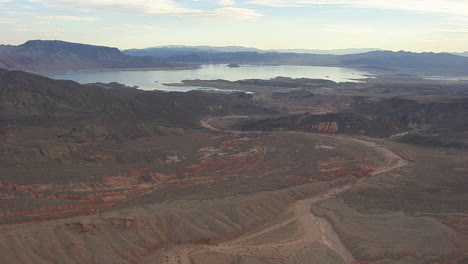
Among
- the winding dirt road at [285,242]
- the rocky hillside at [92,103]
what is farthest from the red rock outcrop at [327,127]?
the winding dirt road at [285,242]

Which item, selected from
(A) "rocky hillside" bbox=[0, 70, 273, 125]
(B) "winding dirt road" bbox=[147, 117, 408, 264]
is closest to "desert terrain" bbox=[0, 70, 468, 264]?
(B) "winding dirt road" bbox=[147, 117, 408, 264]

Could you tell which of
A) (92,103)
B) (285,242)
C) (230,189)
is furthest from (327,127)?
(285,242)

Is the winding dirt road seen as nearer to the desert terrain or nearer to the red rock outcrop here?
the desert terrain

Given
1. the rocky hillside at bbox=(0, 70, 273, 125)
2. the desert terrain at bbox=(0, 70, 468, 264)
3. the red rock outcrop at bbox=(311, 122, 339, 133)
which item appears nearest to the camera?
the desert terrain at bbox=(0, 70, 468, 264)

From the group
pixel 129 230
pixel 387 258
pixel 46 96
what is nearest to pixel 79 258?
pixel 129 230

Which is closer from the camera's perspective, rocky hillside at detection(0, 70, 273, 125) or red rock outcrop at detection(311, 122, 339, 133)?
red rock outcrop at detection(311, 122, 339, 133)

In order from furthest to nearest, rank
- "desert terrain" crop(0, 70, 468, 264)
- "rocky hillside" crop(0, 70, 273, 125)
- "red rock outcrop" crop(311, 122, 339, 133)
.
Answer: "rocky hillside" crop(0, 70, 273, 125)
"red rock outcrop" crop(311, 122, 339, 133)
"desert terrain" crop(0, 70, 468, 264)

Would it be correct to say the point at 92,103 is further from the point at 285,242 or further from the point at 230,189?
the point at 285,242

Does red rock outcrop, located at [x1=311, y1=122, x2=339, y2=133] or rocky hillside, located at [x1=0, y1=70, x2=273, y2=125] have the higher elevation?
rocky hillside, located at [x1=0, y1=70, x2=273, y2=125]
